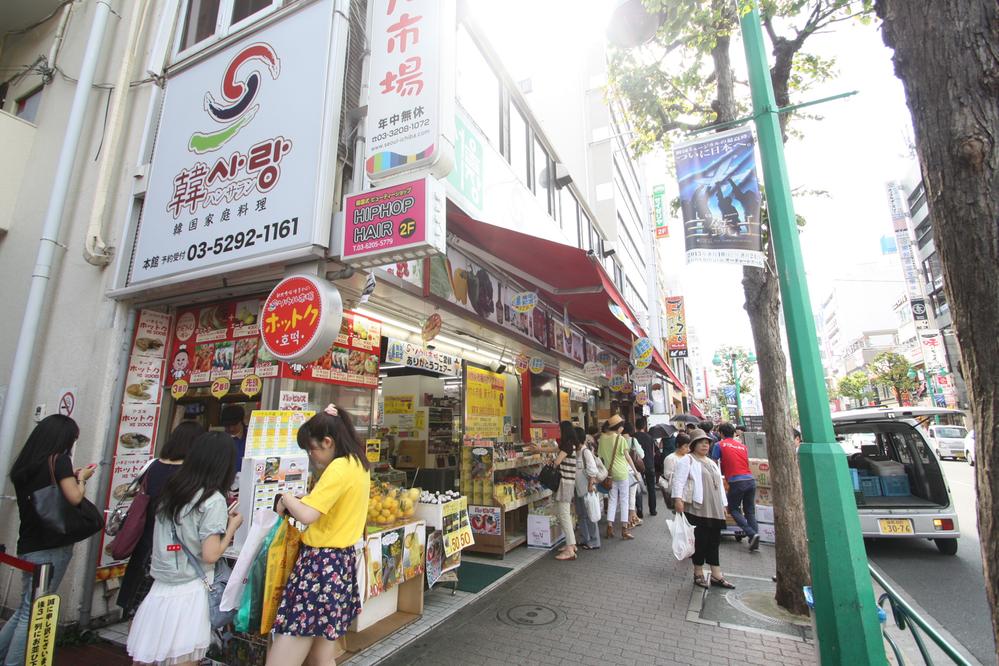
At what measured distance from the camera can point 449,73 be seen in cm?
416

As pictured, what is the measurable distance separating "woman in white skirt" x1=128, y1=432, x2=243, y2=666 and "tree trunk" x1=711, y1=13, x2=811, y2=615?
525 cm

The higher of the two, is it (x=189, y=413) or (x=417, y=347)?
(x=417, y=347)

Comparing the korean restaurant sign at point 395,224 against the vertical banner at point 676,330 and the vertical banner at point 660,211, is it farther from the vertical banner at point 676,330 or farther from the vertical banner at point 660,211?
the vertical banner at point 660,211

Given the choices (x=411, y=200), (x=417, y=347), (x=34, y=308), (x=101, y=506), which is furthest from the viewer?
(x=417, y=347)

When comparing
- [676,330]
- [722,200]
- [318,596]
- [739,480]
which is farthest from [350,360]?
[676,330]

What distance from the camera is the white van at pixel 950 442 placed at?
22750 mm

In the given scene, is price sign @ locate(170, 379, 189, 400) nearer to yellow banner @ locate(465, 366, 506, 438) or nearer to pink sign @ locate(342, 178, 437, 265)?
pink sign @ locate(342, 178, 437, 265)

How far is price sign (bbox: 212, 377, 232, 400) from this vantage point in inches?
189

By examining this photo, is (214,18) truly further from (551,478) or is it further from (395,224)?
(551,478)

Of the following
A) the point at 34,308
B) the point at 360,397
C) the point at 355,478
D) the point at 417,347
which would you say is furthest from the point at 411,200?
the point at 34,308

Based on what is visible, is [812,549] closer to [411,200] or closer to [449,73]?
[411,200]

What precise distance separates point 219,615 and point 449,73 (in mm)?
4571

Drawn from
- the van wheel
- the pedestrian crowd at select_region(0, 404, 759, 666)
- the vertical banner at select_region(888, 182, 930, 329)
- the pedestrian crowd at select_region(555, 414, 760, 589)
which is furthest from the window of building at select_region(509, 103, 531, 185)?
the vertical banner at select_region(888, 182, 930, 329)

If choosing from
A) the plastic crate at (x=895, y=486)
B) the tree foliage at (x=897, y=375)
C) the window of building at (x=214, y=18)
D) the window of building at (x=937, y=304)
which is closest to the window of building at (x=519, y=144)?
the window of building at (x=214, y=18)
